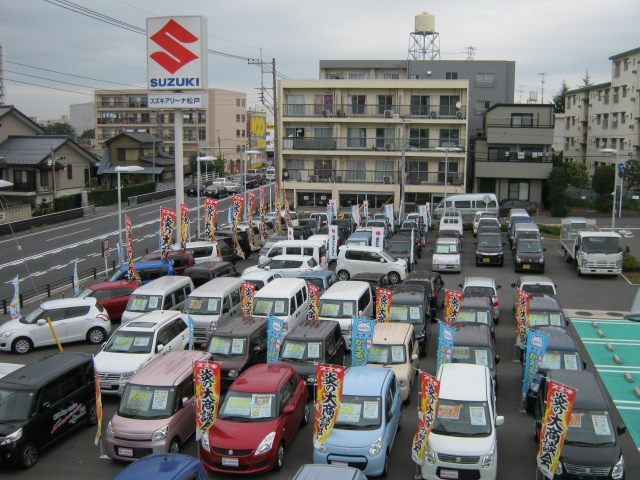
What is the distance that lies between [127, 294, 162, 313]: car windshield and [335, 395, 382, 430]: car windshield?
33.1 ft

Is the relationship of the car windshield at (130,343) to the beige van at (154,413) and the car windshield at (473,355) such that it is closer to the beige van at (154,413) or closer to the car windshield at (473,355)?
the beige van at (154,413)

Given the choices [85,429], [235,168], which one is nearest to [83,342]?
[85,429]

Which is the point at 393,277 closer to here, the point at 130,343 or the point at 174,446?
the point at 130,343

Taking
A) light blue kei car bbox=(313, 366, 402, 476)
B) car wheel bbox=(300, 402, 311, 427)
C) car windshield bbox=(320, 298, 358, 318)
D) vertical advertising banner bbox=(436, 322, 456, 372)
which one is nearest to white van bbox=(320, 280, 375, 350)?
car windshield bbox=(320, 298, 358, 318)

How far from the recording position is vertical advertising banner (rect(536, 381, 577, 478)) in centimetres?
1120

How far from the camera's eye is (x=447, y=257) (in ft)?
103

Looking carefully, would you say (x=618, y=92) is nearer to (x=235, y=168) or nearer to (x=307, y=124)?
(x=307, y=124)

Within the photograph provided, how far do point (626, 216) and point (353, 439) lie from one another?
46.8 meters

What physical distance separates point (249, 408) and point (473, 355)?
226 inches

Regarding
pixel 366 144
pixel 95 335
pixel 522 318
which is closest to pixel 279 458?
pixel 522 318

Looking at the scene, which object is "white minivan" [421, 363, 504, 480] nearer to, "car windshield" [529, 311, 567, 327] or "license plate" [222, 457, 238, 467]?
"license plate" [222, 457, 238, 467]

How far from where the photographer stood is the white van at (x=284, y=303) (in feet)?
65.3

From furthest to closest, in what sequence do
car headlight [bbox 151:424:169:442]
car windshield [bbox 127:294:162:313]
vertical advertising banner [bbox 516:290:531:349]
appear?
car windshield [bbox 127:294:162:313], vertical advertising banner [bbox 516:290:531:349], car headlight [bbox 151:424:169:442]

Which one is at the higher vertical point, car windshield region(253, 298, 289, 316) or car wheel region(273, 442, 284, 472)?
car windshield region(253, 298, 289, 316)
